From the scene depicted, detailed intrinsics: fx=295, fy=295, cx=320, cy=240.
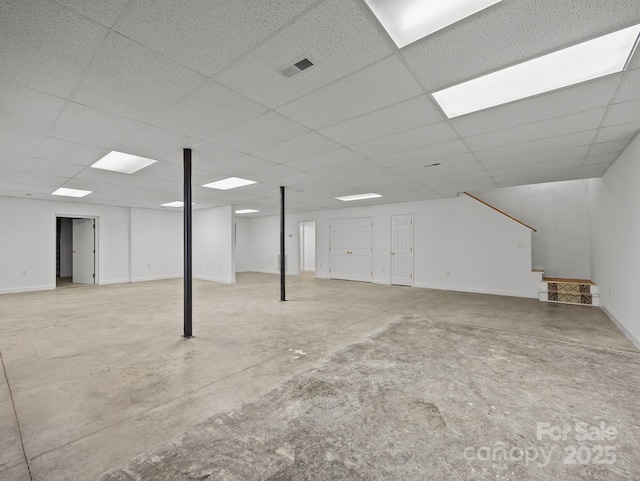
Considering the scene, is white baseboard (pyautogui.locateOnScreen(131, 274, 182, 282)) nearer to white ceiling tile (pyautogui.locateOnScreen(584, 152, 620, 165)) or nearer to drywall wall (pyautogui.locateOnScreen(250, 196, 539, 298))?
drywall wall (pyautogui.locateOnScreen(250, 196, 539, 298))

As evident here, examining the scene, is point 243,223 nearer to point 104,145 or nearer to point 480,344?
point 104,145

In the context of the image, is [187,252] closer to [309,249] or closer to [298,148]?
[298,148]

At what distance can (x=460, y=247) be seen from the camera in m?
8.02

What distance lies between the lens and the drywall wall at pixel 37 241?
784 cm

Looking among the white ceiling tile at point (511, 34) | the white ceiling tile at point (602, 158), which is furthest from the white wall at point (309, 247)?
the white ceiling tile at point (511, 34)

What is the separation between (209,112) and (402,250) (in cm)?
730

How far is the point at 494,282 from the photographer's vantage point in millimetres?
7512

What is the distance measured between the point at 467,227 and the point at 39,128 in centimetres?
848

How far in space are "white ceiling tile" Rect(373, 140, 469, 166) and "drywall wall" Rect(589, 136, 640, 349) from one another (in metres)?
1.97

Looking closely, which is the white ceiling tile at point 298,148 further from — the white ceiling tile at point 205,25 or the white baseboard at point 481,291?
the white baseboard at point 481,291

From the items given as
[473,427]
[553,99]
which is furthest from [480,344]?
[553,99]

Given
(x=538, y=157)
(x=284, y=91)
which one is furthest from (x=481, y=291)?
Result: (x=284, y=91)

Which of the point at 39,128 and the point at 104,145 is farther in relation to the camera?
the point at 104,145

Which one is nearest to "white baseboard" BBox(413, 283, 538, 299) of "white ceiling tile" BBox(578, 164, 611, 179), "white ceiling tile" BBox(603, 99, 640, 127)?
"white ceiling tile" BBox(578, 164, 611, 179)
